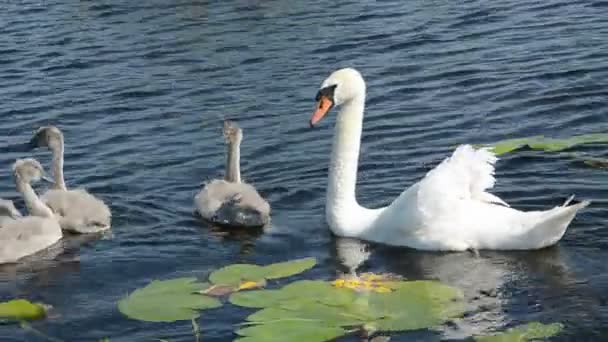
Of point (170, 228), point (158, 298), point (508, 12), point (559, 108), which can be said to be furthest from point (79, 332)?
point (508, 12)

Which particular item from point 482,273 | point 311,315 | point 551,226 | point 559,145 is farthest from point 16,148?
point 311,315

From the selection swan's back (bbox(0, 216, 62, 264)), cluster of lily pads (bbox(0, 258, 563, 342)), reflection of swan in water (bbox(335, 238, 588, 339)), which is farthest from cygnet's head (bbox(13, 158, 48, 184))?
reflection of swan in water (bbox(335, 238, 588, 339))

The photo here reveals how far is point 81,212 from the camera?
12.2 metres

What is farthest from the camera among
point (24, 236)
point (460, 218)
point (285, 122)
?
point (285, 122)

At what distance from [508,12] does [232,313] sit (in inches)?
514

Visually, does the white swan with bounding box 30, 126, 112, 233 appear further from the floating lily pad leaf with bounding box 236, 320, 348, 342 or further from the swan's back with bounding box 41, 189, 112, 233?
the floating lily pad leaf with bounding box 236, 320, 348, 342

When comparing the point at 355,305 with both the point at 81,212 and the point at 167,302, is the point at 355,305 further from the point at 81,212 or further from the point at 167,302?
the point at 81,212

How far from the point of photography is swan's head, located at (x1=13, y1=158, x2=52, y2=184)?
12391 millimetres

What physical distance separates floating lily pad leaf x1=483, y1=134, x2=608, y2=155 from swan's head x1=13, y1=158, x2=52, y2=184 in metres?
4.56

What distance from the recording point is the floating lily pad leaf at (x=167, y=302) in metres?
9.26

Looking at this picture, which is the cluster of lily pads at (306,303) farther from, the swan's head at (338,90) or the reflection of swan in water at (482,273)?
the swan's head at (338,90)

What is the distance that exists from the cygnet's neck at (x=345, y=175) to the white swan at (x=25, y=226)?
2545 millimetres

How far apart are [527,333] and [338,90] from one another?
366cm

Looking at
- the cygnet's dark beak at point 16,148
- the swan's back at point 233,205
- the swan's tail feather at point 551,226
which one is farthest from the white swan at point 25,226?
the swan's tail feather at point 551,226
